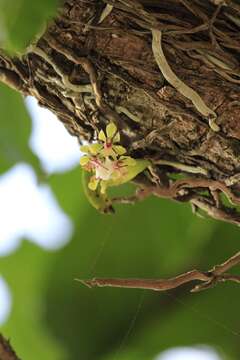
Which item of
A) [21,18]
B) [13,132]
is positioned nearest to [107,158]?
[21,18]

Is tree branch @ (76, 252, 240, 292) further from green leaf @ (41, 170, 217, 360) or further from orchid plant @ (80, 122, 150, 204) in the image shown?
green leaf @ (41, 170, 217, 360)

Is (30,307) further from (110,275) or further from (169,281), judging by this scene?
(169,281)

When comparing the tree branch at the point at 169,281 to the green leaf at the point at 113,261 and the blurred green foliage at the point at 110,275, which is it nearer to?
the blurred green foliage at the point at 110,275

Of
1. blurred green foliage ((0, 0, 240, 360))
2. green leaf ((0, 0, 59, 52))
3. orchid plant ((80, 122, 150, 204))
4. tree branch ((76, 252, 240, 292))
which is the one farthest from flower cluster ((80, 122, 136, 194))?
blurred green foliage ((0, 0, 240, 360))

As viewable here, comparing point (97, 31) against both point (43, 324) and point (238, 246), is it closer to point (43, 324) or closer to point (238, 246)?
point (238, 246)

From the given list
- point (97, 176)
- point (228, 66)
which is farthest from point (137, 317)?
point (228, 66)
